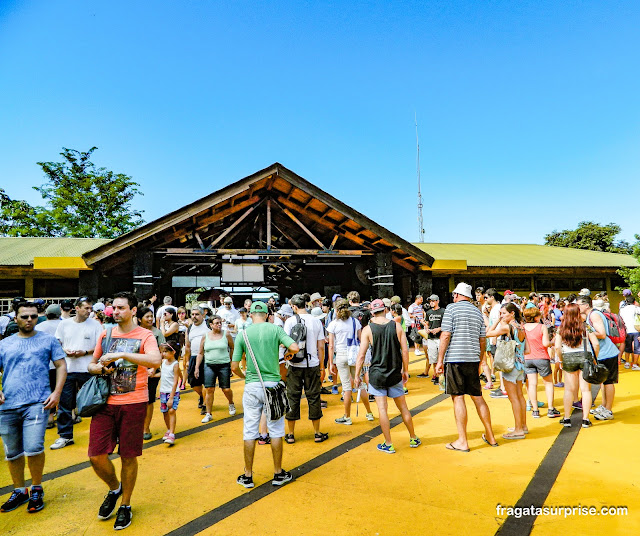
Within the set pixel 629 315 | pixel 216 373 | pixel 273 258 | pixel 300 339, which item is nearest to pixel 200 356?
pixel 216 373

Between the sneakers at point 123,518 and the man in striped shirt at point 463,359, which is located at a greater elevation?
the man in striped shirt at point 463,359

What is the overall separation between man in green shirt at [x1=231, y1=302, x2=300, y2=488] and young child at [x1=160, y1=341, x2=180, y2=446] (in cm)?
145

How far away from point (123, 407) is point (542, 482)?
13.0 ft

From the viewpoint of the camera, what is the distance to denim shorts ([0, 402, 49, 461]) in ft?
11.6

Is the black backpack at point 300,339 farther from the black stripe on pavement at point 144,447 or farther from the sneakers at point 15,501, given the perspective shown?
the sneakers at point 15,501

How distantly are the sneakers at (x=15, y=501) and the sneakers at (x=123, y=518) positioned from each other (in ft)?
3.75

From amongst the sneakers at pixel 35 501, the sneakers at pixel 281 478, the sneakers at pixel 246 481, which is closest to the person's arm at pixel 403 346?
the sneakers at pixel 281 478

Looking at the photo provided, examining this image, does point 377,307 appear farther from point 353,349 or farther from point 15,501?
point 15,501

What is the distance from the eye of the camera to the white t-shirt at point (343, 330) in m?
6.17

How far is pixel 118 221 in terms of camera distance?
102 ft

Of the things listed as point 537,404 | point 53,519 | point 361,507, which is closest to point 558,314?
point 537,404

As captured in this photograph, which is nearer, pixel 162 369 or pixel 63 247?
pixel 162 369

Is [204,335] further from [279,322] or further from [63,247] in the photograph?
[63,247]

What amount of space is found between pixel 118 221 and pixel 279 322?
96.2 feet
